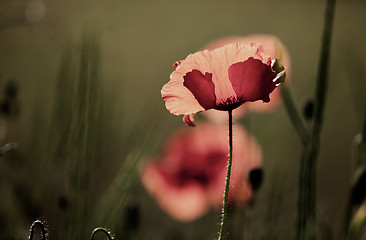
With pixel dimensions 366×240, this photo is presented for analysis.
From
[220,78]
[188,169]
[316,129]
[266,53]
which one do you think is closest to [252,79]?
[220,78]

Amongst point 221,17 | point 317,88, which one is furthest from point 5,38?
point 221,17

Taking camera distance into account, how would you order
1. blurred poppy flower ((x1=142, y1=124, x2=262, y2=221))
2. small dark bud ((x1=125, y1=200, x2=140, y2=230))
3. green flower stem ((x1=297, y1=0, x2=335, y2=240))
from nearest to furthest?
green flower stem ((x1=297, y1=0, x2=335, y2=240)) → small dark bud ((x1=125, y1=200, x2=140, y2=230)) → blurred poppy flower ((x1=142, y1=124, x2=262, y2=221))

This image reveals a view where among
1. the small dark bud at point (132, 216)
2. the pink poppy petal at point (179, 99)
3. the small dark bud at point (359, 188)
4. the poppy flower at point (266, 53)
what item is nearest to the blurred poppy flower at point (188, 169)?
the poppy flower at point (266, 53)

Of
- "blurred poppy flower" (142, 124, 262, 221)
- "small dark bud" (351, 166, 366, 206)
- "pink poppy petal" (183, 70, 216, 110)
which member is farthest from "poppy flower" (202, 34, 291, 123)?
"pink poppy petal" (183, 70, 216, 110)

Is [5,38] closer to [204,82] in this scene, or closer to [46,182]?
[46,182]

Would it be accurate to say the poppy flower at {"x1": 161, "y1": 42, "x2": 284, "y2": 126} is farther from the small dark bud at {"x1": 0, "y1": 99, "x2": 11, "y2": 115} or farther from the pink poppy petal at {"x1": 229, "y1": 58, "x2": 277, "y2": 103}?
the small dark bud at {"x1": 0, "y1": 99, "x2": 11, "y2": 115}

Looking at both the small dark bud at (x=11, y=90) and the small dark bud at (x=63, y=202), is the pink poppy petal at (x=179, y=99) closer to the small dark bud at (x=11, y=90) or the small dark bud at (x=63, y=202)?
the small dark bud at (x=63, y=202)

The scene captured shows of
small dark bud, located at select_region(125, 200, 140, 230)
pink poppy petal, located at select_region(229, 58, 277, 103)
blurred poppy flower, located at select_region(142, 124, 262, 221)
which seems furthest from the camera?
blurred poppy flower, located at select_region(142, 124, 262, 221)
